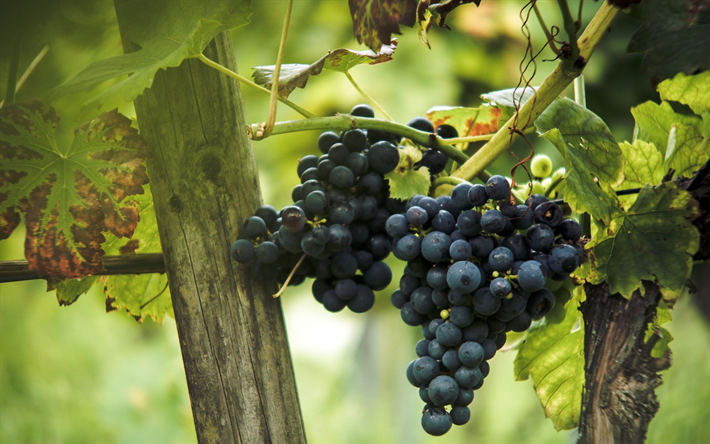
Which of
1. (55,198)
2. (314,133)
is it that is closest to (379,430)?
(314,133)

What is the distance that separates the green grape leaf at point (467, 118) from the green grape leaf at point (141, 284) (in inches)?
18.5

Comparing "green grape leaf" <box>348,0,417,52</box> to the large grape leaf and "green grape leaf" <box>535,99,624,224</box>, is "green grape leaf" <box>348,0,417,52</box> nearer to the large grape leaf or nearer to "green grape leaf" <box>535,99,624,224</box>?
"green grape leaf" <box>535,99,624,224</box>

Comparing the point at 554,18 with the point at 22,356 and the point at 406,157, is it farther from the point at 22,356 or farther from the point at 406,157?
the point at 22,356

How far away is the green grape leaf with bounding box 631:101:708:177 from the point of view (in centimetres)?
67

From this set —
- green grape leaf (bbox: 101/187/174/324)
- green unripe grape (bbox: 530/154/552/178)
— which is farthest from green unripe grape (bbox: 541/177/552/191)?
green grape leaf (bbox: 101/187/174/324)

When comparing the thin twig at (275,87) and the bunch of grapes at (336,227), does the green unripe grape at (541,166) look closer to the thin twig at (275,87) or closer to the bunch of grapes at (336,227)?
the bunch of grapes at (336,227)

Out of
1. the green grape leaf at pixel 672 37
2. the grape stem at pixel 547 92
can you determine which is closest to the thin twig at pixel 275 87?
the grape stem at pixel 547 92

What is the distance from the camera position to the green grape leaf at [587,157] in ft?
1.90

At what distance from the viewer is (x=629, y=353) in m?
0.56

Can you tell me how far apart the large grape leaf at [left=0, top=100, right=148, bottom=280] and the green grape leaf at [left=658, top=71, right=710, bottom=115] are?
2.26 ft

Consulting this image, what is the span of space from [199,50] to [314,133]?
1.18m

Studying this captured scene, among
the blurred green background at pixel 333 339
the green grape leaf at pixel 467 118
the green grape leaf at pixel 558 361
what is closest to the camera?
the green grape leaf at pixel 558 361

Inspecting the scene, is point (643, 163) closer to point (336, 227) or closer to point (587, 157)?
point (587, 157)

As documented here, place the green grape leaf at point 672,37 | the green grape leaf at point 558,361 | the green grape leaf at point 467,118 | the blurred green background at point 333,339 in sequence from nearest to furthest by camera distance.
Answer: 1. the green grape leaf at point 672,37
2. the green grape leaf at point 558,361
3. the green grape leaf at point 467,118
4. the blurred green background at point 333,339
